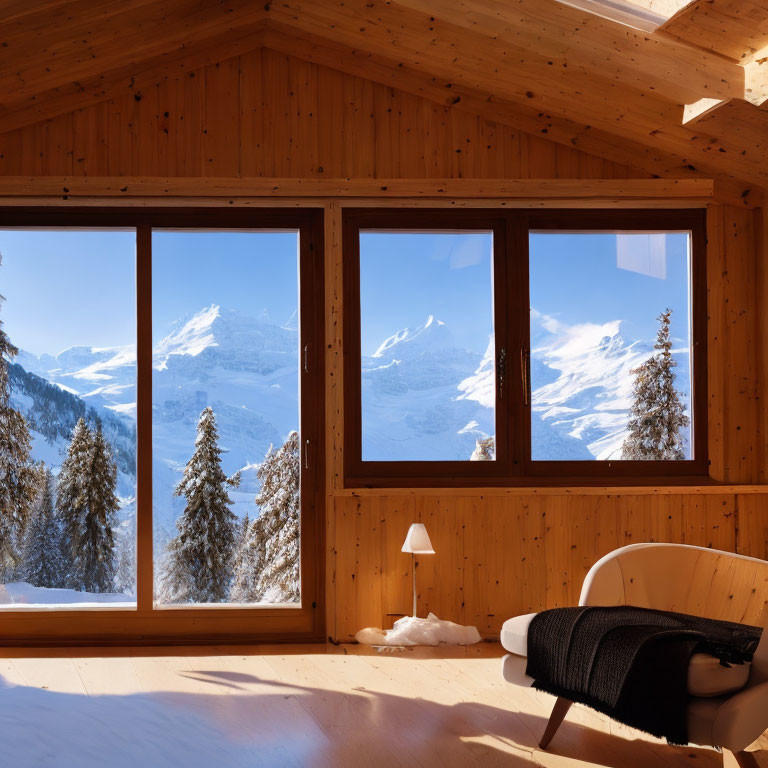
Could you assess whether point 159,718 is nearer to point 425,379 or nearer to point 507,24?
point 425,379

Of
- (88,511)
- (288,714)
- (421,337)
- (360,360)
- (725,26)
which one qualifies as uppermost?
(725,26)

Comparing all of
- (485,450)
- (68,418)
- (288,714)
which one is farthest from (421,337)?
(288,714)

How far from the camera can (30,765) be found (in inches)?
102

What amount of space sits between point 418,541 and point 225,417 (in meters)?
1.17

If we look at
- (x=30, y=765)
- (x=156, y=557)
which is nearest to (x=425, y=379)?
(x=156, y=557)

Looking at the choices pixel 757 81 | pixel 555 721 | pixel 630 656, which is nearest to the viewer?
pixel 630 656

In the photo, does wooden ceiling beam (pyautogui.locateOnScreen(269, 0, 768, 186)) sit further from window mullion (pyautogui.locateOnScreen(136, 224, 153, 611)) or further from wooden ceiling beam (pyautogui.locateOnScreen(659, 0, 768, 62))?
window mullion (pyautogui.locateOnScreen(136, 224, 153, 611))

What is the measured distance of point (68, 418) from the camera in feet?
13.7

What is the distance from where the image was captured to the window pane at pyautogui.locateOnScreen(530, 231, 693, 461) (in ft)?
14.0

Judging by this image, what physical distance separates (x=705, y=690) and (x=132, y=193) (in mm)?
3345

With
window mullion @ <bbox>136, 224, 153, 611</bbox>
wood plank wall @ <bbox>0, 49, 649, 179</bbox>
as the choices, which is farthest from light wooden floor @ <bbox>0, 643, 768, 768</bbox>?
wood plank wall @ <bbox>0, 49, 649, 179</bbox>

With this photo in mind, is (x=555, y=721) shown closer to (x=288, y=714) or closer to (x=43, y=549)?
(x=288, y=714)

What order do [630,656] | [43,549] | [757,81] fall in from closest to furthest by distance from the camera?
[630,656]
[757,81]
[43,549]

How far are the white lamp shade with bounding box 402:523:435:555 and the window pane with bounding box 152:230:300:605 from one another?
2.07 feet
